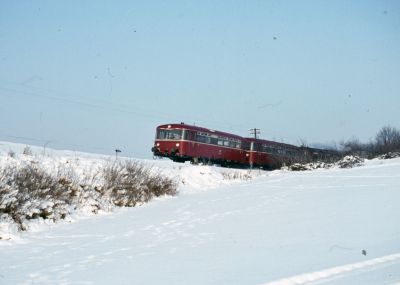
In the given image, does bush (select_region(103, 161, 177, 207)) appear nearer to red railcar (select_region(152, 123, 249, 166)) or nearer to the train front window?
red railcar (select_region(152, 123, 249, 166))

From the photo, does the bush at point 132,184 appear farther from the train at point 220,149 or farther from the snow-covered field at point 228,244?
the train at point 220,149

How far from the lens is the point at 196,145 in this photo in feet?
79.9

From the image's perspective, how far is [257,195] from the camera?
9.73 meters

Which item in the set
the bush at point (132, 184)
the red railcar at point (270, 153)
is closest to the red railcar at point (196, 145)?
the red railcar at point (270, 153)

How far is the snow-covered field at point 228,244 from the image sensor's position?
12.0 feet

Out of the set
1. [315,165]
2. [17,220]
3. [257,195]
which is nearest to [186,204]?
[257,195]

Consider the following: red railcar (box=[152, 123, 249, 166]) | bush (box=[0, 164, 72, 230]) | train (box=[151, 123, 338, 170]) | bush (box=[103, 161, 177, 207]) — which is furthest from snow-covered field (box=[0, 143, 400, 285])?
train (box=[151, 123, 338, 170])

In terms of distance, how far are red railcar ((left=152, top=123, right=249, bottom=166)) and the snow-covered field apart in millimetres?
14984

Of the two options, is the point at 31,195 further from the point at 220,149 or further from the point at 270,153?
the point at 270,153

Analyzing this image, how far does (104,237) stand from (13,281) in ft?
7.40

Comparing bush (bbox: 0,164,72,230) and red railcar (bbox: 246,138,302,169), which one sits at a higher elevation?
red railcar (bbox: 246,138,302,169)

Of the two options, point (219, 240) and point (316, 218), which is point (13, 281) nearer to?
point (219, 240)

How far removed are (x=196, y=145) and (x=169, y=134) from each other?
202 cm

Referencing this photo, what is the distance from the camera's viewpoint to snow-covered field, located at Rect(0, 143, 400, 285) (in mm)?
3645
